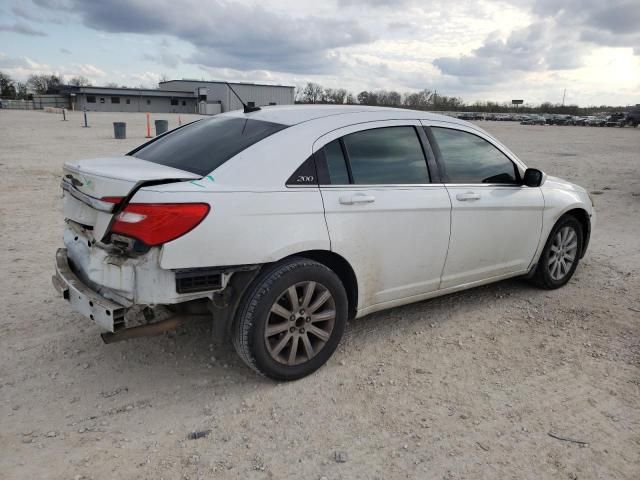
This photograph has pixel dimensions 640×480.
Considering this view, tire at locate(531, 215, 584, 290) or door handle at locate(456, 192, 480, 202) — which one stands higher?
door handle at locate(456, 192, 480, 202)

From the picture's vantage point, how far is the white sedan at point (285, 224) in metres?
2.74

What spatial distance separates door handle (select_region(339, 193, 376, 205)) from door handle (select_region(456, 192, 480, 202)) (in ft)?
2.78

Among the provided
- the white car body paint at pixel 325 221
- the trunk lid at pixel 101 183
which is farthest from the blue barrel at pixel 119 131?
the trunk lid at pixel 101 183

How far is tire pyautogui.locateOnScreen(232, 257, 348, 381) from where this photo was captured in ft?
9.73

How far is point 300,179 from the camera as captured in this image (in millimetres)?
3129

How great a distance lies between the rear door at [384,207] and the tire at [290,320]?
0.26 m

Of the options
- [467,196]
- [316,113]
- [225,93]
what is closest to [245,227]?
[316,113]

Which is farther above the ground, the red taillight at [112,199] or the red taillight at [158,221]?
the red taillight at [112,199]

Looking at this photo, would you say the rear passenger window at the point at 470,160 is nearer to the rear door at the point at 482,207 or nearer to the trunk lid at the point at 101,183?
the rear door at the point at 482,207

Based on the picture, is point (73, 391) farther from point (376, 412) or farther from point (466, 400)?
point (466, 400)

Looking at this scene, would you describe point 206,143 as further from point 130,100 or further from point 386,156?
point 130,100

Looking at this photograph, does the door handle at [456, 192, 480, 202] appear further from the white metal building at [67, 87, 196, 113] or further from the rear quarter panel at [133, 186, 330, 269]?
the white metal building at [67, 87, 196, 113]

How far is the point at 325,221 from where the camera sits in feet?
10.4

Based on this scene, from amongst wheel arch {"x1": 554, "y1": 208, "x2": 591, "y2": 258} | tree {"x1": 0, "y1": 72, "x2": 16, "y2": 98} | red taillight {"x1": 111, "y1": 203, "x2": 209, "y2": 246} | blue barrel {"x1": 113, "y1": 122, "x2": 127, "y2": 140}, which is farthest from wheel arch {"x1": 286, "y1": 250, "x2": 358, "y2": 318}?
tree {"x1": 0, "y1": 72, "x2": 16, "y2": 98}
